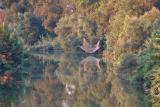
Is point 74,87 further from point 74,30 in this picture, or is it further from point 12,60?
point 74,30

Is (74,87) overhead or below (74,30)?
overhead

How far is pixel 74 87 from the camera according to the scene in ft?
107

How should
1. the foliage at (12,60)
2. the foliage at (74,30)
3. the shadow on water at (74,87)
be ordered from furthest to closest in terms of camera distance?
the foliage at (74,30) < the foliage at (12,60) < the shadow on water at (74,87)

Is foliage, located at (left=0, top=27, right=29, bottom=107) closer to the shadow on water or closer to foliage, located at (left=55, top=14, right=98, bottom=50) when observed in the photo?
the shadow on water

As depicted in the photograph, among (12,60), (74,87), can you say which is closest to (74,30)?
(12,60)

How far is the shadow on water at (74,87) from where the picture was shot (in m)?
27.3

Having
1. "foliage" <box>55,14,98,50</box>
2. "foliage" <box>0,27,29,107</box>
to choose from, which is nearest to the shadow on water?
"foliage" <box>0,27,29,107</box>

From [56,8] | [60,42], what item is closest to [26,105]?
[60,42]

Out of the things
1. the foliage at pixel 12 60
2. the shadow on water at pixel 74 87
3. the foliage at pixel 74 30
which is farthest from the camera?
the foliage at pixel 74 30

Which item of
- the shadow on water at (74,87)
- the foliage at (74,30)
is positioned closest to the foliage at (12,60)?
the shadow on water at (74,87)

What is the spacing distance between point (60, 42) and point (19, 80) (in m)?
25.4

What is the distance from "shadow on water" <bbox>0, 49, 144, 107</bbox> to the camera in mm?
27281

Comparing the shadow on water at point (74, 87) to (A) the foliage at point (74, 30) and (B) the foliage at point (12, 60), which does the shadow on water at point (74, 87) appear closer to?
(B) the foliage at point (12, 60)

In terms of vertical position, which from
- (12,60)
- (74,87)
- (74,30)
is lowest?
(74,30)
